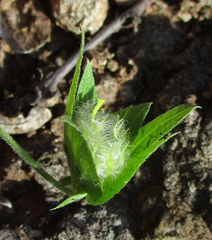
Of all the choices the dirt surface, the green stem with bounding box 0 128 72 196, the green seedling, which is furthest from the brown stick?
the green stem with bounding box 0 128 72 196

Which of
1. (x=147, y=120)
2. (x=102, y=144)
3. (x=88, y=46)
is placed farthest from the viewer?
(x=88, y=46)

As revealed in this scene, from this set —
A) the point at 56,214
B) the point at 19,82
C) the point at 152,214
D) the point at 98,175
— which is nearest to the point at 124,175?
the point at 98,175

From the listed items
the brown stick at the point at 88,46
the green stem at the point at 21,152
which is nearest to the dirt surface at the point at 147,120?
the brown stick at the point at 88,46

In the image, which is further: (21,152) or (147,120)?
(147,120)

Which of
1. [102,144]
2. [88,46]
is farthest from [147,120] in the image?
[88,46]

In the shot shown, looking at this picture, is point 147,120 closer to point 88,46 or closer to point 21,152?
point 88,46

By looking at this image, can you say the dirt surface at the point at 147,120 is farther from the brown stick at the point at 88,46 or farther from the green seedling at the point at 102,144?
the green seedling at the point at 102,144

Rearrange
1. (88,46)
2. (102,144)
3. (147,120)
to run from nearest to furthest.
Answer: (102,144) → (147,120) → (88,46)

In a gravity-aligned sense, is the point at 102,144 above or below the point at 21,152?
below
